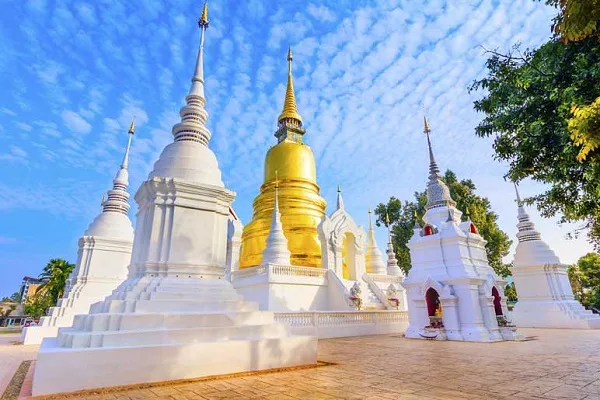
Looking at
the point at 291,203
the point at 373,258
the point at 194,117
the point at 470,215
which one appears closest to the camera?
the point at 194,117

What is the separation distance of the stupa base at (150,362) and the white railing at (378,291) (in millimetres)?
11837

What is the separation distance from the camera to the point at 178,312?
17.7 ft

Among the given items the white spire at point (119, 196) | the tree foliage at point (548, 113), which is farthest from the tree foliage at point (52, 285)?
the tree foliage at point (548, 113)

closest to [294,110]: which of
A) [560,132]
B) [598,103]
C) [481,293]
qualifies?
[481,293]

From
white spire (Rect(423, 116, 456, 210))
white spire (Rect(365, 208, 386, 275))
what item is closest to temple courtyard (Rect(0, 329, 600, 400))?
white spire (Rect(423, 116, 456, 210))

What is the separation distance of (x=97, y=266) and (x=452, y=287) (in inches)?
532

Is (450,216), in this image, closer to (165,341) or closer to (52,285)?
(165,341)

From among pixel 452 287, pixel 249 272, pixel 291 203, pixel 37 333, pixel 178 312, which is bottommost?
pixel 37 333

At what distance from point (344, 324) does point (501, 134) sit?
900cm

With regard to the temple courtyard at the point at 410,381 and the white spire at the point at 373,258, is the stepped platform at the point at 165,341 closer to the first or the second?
the temple courtyard at the point at 410,381

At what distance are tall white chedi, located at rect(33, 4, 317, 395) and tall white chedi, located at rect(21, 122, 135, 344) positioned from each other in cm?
809

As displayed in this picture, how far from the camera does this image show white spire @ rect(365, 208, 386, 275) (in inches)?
832

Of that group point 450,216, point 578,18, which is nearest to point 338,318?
point 450,216

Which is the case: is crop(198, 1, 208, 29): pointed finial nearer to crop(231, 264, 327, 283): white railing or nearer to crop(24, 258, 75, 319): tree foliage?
crop(231, 264, 327, 283): white railing
